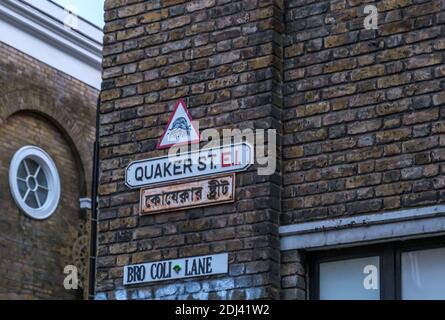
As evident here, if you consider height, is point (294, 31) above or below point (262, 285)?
above

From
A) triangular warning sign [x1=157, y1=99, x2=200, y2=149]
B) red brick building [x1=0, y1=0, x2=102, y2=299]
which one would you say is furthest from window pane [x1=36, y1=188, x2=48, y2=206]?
triangular warning sign [x1=157, y1=99, x2=200, y2=149]

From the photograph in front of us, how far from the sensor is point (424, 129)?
26.7 feet

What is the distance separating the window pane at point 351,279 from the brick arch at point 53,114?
12377 mm

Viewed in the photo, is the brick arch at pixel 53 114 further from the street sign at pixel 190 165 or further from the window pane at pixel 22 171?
the street sign at pixel 190 165

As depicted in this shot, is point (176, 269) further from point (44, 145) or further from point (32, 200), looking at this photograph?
point (44, 145)

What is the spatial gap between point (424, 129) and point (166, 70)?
2.19 metres

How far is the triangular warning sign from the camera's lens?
8.96 metres

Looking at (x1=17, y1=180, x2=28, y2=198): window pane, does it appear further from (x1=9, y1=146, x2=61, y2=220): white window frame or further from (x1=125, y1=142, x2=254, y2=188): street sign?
(x1=125, y1=142, x2=254, y2=188): street sign

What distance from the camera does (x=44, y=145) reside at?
21.0m
